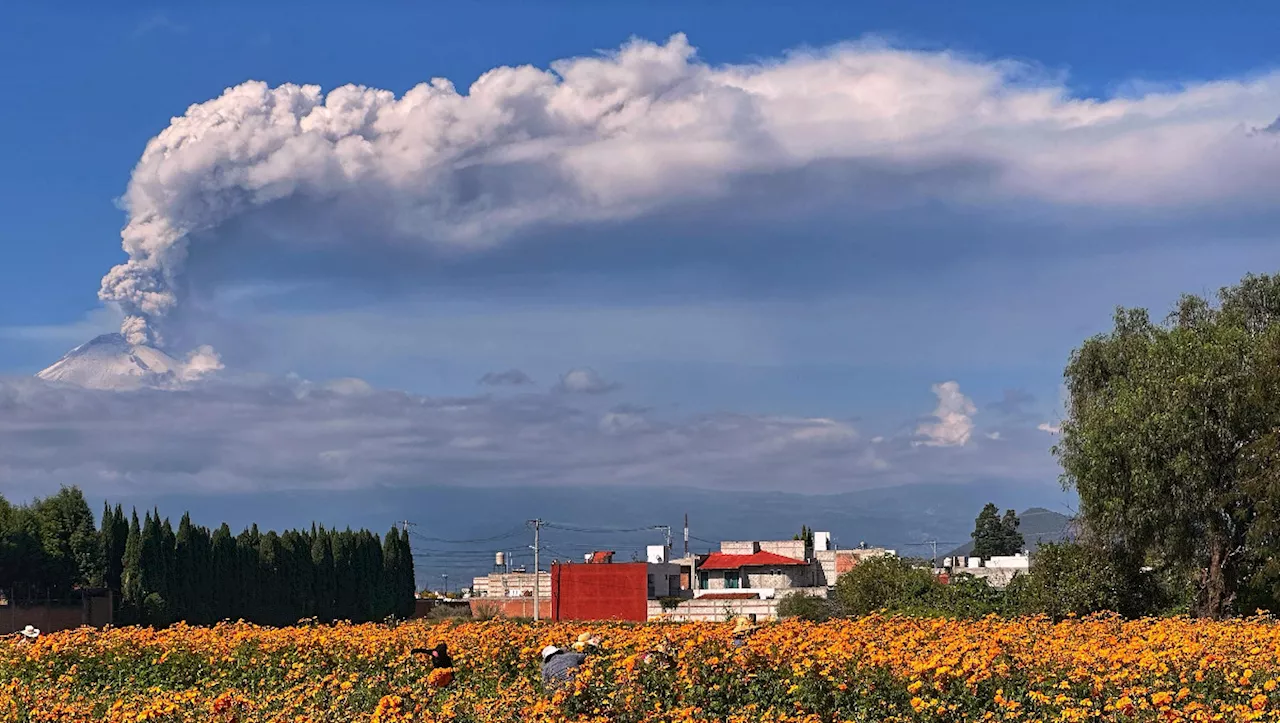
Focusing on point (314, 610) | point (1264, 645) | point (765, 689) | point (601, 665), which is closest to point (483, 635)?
→ point (601, 665)

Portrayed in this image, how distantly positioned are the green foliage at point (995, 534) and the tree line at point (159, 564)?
80.5 meters

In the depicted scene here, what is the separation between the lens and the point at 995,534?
143 m

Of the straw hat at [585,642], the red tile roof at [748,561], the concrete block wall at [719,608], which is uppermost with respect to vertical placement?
the red tile roof at [748,561]

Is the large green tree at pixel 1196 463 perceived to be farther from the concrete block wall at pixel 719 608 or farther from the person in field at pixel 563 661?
the concrete block wall at pixel 719 608

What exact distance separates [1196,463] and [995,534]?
111m

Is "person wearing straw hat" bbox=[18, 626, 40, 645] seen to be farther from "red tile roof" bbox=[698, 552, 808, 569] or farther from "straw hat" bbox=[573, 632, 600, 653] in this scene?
"red tile roof" bbox=[698, 552, 808, 569]

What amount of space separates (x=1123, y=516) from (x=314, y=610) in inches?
2172

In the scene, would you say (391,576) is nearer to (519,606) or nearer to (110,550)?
(519,606)

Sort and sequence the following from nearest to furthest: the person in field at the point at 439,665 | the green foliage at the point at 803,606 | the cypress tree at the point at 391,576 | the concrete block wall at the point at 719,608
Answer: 1. the person in field at the point at 439,665
2. the green foliage at the point at 803,606
3. the concrete block wall at the point at 719,608
4. the cypress tree at the point at 391,576

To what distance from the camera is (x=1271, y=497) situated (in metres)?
33.7

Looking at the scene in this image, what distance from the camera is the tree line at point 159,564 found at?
67.1m

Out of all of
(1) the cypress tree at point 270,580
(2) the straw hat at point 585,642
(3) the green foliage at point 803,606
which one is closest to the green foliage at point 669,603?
(3) the green foliage at point 803,606

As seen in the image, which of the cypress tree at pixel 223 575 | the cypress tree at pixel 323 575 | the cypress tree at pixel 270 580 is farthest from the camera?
the cypress tree at pixel 323 575

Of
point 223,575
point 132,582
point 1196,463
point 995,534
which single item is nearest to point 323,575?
point 223,575
